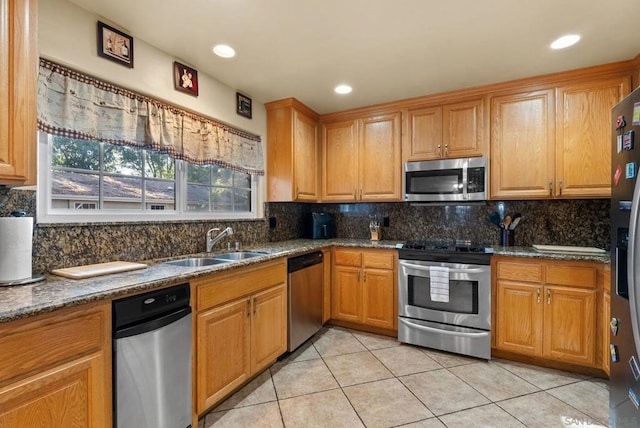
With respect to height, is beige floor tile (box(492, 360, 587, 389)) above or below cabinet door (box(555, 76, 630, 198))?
below

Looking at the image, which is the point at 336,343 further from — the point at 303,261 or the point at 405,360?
the point at 303,261

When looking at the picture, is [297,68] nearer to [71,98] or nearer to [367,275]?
[71,98]

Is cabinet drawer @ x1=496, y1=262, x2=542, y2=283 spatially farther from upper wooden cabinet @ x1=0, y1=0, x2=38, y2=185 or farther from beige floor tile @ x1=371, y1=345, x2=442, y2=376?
upper wooden cabinet @ x1=0, y1=0, x2=38, y2=185

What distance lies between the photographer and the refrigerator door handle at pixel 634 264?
44.4 inches

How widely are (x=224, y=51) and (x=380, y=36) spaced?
111 centimetres

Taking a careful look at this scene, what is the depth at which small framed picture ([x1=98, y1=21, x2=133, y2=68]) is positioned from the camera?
180 cm

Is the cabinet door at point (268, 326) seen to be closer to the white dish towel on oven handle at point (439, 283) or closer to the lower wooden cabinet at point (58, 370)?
the lower wooden cabinet at point (58, 370)

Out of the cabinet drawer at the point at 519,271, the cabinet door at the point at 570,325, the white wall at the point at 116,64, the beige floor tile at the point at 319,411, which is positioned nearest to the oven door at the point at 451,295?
the cabinet drawer at the point at 519,271

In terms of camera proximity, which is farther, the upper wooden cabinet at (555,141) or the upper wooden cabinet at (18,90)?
the upper wooden cabinet at (555,141)

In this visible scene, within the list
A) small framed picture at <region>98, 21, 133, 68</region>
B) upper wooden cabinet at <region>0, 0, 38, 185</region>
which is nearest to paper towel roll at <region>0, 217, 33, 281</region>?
upper wooden cabinet at <region>0, 0, 38, 185</region>

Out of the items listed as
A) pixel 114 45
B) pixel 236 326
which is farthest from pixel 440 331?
pixel 114 45

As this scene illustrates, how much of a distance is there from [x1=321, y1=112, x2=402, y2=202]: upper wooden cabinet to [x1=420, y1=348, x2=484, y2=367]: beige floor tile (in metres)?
1.51

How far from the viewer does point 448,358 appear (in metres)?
2.58

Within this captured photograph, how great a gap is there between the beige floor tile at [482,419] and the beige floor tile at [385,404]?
13cm
